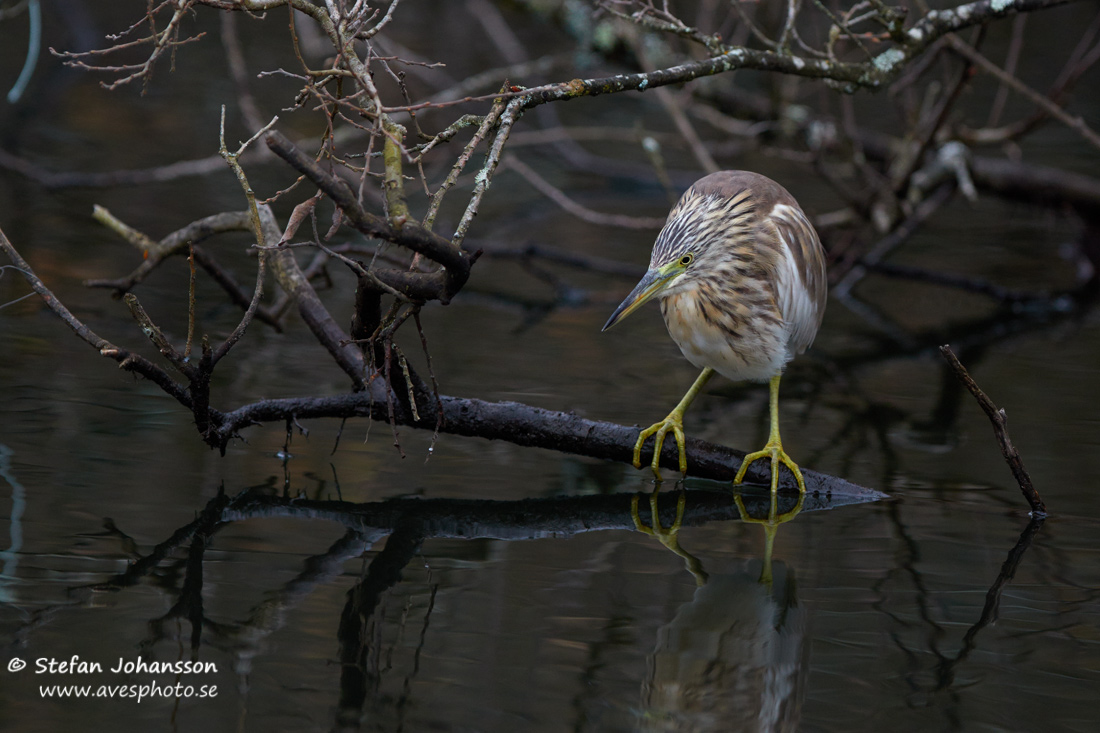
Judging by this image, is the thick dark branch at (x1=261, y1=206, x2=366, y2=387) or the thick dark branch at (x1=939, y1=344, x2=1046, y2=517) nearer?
the thick dark branch at (x1=939, y1=344, x2=1046, y2=517)

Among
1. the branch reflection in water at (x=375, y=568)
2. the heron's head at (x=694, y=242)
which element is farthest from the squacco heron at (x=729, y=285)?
the branch reflection in water at (x=375, y=568)

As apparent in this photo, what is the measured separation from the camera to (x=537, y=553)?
3389mm

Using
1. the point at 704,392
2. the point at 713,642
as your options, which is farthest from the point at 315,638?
the point at 704,392

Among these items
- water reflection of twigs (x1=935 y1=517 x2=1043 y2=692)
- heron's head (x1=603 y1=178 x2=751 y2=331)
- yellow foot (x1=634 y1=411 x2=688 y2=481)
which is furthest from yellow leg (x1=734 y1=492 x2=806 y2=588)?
heron's head (x1=603 y1=178 x2=751 y2=331)

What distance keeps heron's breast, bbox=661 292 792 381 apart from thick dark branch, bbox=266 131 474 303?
1.19 metres

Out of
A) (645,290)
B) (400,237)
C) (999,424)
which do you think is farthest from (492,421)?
(999,424)

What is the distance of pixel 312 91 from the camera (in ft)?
9.41

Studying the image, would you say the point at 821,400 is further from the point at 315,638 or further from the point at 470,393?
the point at 315,638

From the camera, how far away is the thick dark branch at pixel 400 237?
2436 millimetres

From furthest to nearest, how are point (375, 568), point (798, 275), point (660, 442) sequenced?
point (798, 275), point (660, 442), point (375, 568)

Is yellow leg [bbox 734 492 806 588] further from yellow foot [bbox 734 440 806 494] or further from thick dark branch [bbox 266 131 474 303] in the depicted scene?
thick dark branch [bbox 266 131 474 303]

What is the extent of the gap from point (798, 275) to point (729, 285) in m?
0.37

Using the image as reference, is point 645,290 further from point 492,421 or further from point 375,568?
point 375,568

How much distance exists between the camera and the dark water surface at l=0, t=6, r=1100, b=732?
8.50ft
